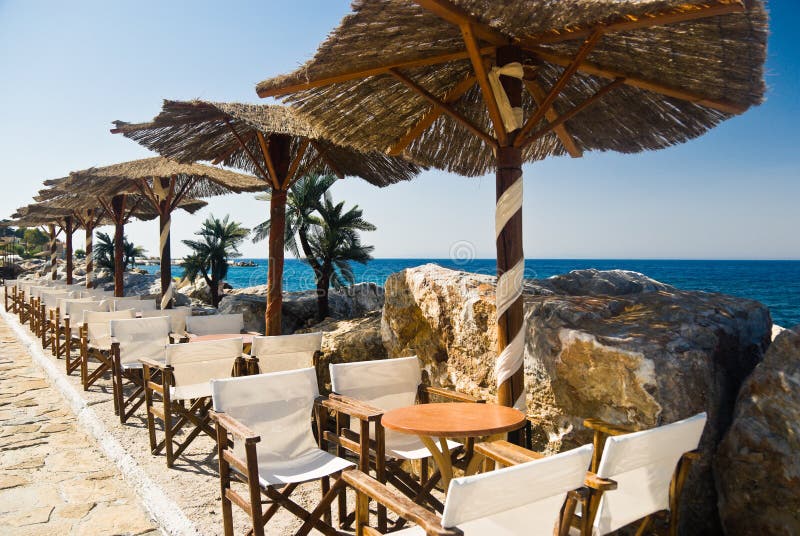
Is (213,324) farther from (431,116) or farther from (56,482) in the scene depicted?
(431,116)

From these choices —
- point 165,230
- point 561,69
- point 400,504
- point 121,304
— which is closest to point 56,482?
point 400,504

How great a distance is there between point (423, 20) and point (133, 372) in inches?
175

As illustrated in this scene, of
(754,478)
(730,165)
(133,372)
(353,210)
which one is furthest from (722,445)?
(730,165)

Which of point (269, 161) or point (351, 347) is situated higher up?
point (269, 161)

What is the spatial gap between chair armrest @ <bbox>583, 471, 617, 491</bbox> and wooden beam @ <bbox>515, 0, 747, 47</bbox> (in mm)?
1983

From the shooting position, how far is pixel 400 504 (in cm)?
182

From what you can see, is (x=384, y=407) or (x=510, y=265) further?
(x=384, y=407)

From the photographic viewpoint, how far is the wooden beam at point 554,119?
4.05m

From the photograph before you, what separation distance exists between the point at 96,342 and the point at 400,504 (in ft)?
19.1

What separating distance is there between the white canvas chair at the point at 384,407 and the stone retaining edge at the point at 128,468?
93cm

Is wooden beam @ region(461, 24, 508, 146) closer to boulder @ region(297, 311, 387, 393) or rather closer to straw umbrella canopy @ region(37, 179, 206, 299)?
boulder @ region(297, 311, 387, 393)

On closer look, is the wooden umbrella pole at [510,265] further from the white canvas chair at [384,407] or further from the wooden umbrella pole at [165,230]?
the wooden umbrella pole at [165,230]

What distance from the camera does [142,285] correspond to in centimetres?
1859

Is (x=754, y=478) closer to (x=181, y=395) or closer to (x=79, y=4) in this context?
(x=181, y=395)
